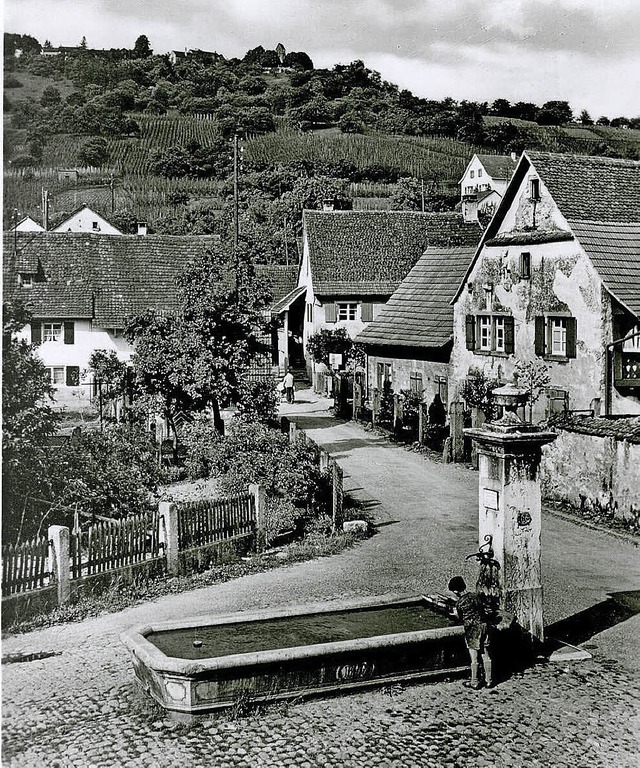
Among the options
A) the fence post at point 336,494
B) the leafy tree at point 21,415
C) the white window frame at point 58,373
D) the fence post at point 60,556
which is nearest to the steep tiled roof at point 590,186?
the fence post at point 336,494

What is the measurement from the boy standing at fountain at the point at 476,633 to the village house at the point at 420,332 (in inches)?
A: 686

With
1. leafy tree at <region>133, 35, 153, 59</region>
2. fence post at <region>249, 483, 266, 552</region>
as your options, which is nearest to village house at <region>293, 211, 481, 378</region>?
fence post at <region>249, 483, 266, 552</region>

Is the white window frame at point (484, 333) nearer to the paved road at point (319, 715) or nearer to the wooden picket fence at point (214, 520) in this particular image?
the wooden picket fence at point (214, 520)

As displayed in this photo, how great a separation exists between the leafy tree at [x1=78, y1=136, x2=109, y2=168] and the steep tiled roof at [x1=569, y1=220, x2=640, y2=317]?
1071cm

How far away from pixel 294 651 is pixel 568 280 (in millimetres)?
14645

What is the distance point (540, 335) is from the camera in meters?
21.4

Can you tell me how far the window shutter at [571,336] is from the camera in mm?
20203

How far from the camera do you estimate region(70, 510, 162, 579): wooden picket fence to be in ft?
36.8

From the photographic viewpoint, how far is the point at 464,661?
904 cm

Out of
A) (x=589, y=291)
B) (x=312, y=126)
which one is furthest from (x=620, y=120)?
(x=312, y=126)

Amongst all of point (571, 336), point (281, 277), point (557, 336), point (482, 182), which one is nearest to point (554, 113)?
point (571, 336)

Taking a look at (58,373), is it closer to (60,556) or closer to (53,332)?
(53,332)

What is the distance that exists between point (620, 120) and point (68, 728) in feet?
53.8

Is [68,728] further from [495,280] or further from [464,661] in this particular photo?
[495,280]
